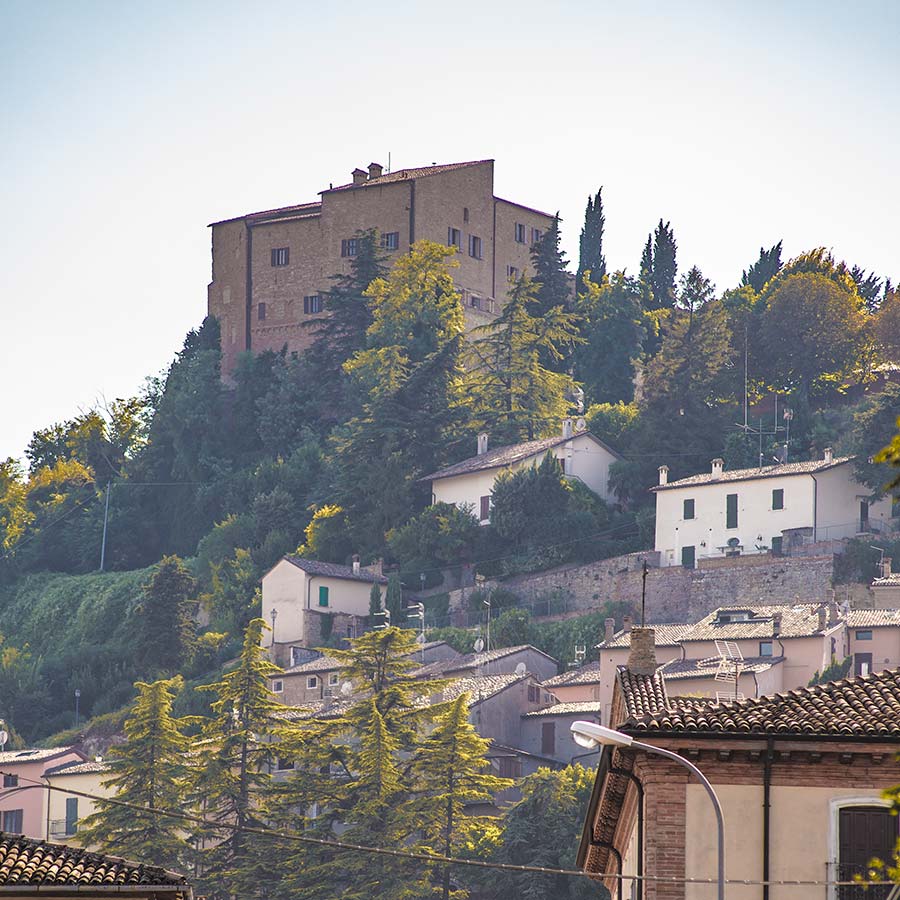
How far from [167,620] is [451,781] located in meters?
37.4

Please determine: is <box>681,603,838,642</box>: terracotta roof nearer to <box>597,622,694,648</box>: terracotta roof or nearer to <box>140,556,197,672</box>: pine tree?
<box>597,622,694,648</box>: terracotta roof

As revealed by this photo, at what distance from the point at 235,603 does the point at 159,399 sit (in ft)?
95.9

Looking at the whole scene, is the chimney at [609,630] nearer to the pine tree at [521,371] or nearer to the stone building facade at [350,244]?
the pine tree at [521,371]

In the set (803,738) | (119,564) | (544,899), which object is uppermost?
(119,564)

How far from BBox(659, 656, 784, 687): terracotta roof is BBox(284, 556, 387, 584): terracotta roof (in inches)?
1059

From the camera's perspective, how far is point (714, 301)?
12694cm

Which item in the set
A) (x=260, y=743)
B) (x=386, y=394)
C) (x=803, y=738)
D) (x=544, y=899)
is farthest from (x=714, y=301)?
(x=803, y=738)

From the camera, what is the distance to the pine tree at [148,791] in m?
82.7

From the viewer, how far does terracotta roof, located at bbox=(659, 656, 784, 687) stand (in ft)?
278

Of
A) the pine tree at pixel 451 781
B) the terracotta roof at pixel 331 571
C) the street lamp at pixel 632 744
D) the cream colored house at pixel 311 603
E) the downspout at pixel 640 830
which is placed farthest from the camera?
the terracotta roof at pixel 331 571

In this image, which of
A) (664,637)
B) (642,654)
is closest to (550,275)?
(664,637)

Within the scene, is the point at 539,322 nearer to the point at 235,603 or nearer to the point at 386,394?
the point at 386,394

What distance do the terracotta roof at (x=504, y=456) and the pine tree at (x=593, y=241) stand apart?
89.2 ft

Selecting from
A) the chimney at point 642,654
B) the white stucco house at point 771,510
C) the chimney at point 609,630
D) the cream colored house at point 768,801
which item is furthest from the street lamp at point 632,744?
the white stucco house at point 771,510
